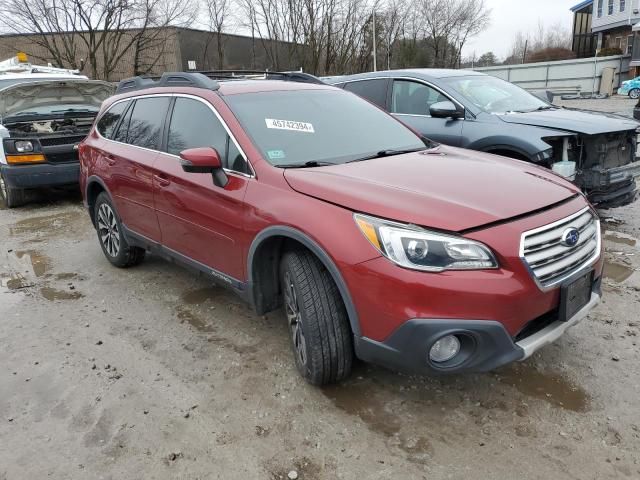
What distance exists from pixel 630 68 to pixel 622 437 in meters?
34.9

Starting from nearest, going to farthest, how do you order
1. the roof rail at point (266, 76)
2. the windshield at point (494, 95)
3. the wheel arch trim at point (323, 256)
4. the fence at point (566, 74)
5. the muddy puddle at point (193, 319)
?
the wheel arch trim at point (323, 256), the muddy puddle at point (193, 319), the roof rail at point (266, 76), the windshield at point (494, 95), the fence at point (566, 74)

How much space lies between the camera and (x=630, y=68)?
100 ft

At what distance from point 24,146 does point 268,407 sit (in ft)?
21.2

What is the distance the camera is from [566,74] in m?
28.5

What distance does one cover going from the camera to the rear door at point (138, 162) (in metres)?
3.97

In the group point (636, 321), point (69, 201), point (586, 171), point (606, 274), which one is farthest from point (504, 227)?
point (69, 201)

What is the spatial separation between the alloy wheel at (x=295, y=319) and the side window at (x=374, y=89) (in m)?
3.90

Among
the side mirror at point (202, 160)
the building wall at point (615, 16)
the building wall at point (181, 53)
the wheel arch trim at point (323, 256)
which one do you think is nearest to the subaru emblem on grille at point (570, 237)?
the wheel arch trim at point (323, 256)

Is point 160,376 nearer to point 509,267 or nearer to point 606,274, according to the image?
point 509,267

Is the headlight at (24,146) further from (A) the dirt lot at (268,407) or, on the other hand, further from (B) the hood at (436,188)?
(B) the hood at (436,188)

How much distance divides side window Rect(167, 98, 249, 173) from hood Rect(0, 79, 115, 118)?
5.55 m

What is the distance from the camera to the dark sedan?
492 cm

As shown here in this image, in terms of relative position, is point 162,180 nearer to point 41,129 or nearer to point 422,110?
point 422,110

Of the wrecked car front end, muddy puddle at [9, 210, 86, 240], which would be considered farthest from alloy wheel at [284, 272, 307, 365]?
muddy puddle at [9, 210, 86, 240]
